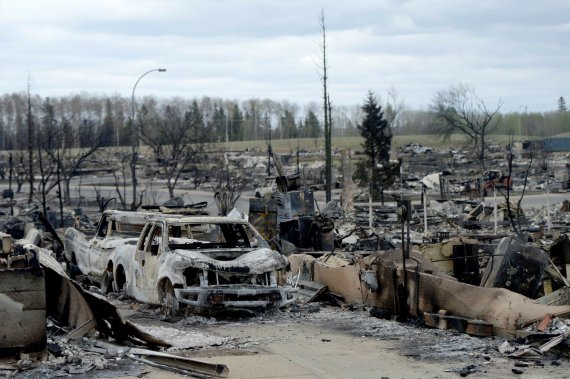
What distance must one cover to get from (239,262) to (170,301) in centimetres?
120

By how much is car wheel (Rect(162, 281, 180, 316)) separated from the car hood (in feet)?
1.66

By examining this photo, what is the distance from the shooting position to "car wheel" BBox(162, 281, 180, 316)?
13.3 meters

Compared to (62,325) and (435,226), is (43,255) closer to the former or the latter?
(62,325)

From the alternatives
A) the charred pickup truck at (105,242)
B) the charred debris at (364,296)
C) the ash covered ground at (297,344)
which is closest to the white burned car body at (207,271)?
the charred debris at (364,296)

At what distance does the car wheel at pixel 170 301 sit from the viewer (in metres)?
13.3

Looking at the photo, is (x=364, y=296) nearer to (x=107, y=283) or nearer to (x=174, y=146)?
(x=107, y=283)

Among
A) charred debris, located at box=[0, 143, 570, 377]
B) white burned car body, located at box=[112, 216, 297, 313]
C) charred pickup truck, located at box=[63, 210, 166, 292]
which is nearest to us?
charred debris, located at box=[0, 143, 570, 377]

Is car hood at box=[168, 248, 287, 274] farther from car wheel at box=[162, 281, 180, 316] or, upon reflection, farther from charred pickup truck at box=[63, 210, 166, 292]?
charred pickup truck at box=[63, 210, 166, 292]

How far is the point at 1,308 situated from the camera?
939 centimetres

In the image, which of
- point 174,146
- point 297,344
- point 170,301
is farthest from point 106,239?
point 174,146

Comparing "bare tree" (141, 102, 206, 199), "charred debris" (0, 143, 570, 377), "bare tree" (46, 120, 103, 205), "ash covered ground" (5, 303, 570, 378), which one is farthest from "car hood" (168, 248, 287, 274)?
"bare tree" (141, 102, 206, 199)

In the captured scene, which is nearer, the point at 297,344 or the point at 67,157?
the point at 297,344

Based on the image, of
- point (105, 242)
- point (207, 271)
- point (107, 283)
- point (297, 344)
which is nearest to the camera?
point (297, 344)

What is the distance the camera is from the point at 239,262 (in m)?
13.5
